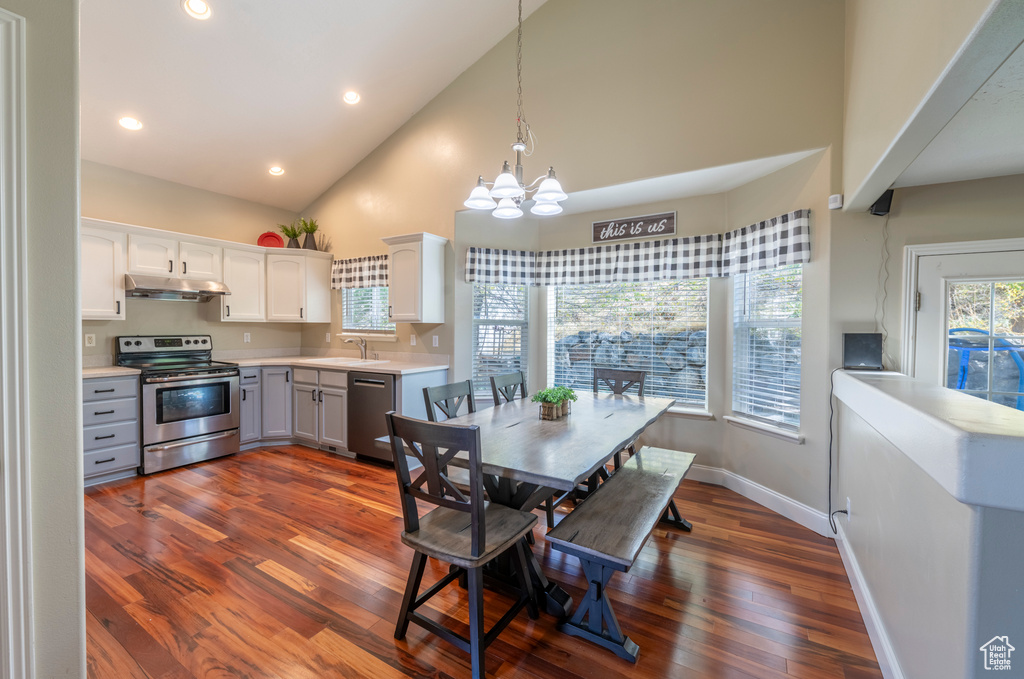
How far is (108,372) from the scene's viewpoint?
354 centimetres

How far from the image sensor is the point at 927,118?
146 cm

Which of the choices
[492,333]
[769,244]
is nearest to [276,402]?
[492,333]

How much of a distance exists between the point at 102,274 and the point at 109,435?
53.5 inches

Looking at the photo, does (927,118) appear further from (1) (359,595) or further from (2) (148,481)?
(2) (148,481)

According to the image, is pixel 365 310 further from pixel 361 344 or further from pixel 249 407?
pixel 249 407

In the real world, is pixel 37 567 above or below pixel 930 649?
above

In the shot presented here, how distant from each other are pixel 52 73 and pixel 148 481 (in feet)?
11.4

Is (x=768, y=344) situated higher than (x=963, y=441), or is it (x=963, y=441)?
(x=768, y=344)

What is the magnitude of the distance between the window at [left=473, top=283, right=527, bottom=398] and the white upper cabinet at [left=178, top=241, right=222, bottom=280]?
8.70 ft

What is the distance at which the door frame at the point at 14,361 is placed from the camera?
1110 mm

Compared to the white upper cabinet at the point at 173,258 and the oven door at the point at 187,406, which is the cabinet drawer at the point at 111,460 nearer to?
the oven door at the point at 187,406

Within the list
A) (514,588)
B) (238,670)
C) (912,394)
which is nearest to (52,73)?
(238,670)

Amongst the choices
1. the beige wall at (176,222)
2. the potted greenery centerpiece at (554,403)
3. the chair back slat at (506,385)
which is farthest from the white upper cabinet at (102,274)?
the potted greenery centerpiece at (554,403)

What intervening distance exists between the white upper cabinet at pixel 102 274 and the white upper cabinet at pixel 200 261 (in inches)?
17.4
